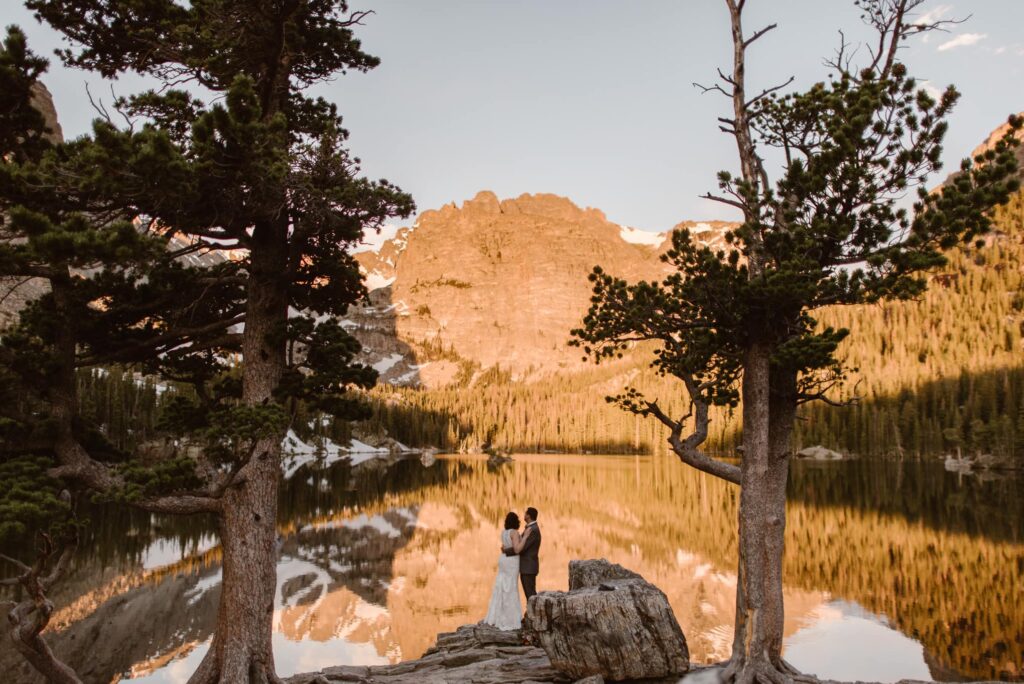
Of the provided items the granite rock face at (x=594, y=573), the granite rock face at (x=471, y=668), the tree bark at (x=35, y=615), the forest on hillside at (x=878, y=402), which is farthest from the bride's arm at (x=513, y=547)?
the forest on hillside at (x=878, y=402)

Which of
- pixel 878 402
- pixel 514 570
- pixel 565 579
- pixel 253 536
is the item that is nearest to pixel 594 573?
pixel 514 570

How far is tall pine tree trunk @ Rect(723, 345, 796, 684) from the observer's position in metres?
9.62

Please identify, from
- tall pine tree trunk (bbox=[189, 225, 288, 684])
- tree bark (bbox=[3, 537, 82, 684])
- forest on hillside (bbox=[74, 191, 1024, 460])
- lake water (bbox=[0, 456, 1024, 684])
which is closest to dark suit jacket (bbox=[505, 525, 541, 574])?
lake water (bbox=[0, 456, 1024, 684])

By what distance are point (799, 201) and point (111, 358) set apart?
1029 centimetres

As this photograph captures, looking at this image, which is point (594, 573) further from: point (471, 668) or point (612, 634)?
point (612, 634)

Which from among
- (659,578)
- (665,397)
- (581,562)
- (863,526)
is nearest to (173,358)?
(581,562)

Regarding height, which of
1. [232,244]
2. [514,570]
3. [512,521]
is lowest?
[514,570]

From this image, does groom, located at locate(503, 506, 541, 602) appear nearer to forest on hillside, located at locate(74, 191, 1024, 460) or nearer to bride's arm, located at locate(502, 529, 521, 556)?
bride's arm, located at locate(502, 529, 521, 556)

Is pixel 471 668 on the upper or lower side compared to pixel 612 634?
lower

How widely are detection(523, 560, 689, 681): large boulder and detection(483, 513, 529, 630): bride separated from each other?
12.4ft

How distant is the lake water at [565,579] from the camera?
16.6 metres

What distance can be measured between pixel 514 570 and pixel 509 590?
421 mm

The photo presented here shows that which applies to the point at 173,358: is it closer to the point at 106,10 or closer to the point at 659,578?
the point at 106,10

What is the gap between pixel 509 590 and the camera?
555 inches
